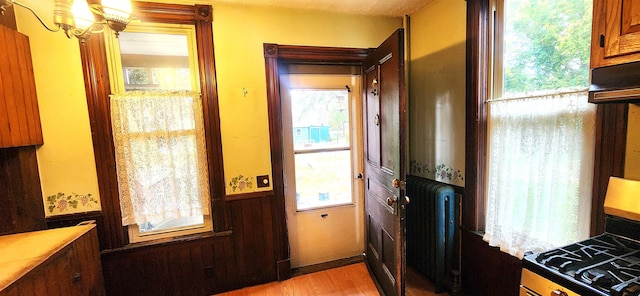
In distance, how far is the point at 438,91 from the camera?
223 cm

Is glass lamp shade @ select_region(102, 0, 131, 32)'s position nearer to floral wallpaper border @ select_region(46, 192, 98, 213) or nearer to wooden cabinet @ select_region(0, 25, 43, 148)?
wooden cabinet @ select_region(0, 25, 43, 148)

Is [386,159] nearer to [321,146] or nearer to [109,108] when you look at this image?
[321,146]

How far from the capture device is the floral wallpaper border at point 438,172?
6.87 feet

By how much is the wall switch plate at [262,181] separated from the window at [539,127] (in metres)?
1.76

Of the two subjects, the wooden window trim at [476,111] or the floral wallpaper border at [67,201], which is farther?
the floral wallpaper border at [67,201]

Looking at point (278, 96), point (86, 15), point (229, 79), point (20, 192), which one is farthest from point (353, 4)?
point (20, 192)

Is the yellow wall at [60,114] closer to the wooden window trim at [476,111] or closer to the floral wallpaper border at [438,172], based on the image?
the floral wallpaper border at [438,172]

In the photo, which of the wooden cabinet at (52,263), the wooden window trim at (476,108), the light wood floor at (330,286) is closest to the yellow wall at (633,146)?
the wooden window trim at (476,108)

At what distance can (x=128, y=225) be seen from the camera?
2.08 m

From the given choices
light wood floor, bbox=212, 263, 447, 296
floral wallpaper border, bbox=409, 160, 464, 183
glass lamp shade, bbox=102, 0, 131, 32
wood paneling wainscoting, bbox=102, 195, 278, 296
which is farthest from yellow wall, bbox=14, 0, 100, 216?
floral wallpaper border, bbox=409, 160, 464, 183

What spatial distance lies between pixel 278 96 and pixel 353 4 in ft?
3.38

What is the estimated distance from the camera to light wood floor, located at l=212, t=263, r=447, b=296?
2.22 meters

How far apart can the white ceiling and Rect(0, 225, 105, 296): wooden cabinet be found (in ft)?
5.94

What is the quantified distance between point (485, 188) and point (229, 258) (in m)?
2.17
